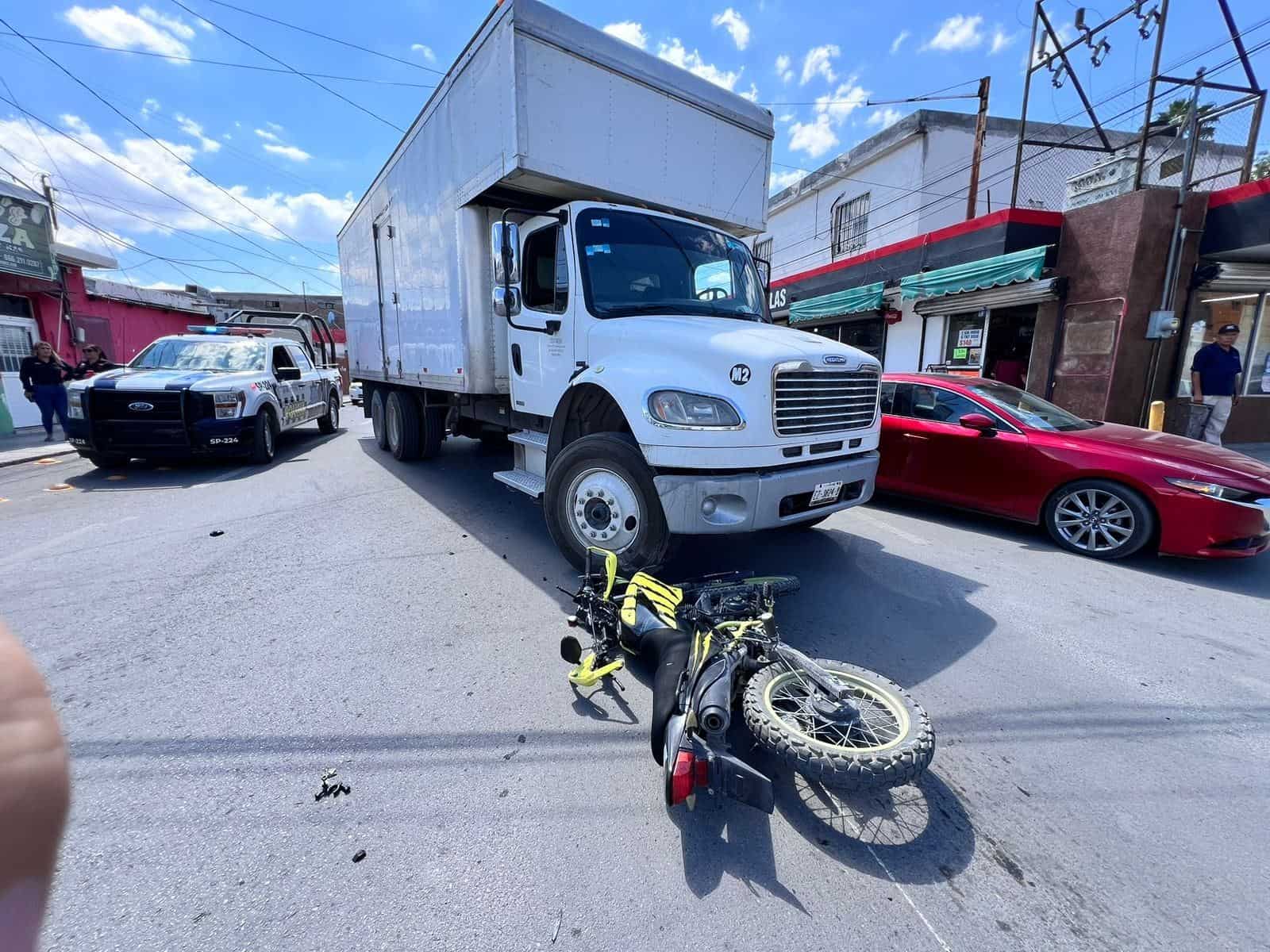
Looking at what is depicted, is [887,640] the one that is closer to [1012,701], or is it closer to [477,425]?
[1012,701]

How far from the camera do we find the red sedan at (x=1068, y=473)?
13.8 feet

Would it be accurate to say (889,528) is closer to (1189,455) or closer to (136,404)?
(1189,455)

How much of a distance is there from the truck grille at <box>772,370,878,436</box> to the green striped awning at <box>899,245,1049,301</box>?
7.42 meters

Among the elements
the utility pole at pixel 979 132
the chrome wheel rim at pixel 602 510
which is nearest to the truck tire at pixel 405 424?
the chrome wheel rim at pixel 602 510

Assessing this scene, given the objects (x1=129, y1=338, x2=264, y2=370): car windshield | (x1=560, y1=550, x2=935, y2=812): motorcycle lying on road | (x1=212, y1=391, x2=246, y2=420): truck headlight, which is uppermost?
(x1=129, y1=338, x2=264, y2=370): car windshield

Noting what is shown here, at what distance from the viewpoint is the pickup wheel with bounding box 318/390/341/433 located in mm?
12047

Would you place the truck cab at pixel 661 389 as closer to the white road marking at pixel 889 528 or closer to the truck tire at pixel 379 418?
the white road marking at pixel 889 528

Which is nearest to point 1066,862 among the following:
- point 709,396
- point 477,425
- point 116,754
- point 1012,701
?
point 1012,701

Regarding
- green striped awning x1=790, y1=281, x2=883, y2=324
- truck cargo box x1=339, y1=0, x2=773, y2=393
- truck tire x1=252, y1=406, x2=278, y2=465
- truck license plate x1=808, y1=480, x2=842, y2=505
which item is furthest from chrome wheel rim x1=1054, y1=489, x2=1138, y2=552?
truck tire x1=252, y1=406, x2=278, y2=465

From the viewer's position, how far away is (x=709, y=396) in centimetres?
334

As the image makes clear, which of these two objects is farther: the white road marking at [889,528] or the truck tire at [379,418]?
the truck tire at [379,418]

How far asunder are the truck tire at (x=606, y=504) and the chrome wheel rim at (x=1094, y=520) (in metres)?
3.75

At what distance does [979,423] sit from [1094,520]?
1195 mm

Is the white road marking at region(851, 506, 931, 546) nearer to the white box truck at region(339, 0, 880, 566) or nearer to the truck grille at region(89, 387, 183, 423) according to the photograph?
the white box truck at region(339, 0, 880, 566)
